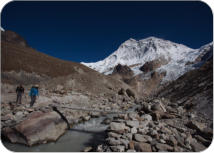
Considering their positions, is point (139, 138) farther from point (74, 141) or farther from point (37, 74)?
point (37, 74)

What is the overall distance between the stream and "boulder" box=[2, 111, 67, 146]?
27cm

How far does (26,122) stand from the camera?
7465 millimetres

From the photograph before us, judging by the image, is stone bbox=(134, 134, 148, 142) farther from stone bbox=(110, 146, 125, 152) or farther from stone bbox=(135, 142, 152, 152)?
stone bbox=(110, 146, 125, 152)

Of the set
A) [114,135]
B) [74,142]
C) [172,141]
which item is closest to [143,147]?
[172,141]

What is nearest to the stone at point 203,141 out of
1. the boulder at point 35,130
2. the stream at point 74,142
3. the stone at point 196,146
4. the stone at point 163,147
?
the stone at point 196,146

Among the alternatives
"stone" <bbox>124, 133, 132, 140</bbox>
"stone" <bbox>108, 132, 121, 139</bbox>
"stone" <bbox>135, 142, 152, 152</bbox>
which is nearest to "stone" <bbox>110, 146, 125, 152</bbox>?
"stone" <bbox>135, 142, 152, 152</bbox>

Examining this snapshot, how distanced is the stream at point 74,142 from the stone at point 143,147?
2368 millimetres

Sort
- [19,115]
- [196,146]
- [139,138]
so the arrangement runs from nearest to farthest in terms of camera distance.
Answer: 1. [196,146]
2. [139,138]
3. [19,115]

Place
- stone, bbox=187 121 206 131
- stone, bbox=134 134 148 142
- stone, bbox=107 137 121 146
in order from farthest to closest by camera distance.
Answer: stone, bbox=187 121 206 131
stone, bbox=134 134 148 142
stone, bbox=107 137 121 146

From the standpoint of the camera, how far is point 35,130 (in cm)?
735

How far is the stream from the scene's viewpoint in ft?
22.7

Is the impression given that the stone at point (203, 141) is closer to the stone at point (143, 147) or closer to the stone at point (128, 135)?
the stone at point (143, 147)

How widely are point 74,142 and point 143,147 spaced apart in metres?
4.03

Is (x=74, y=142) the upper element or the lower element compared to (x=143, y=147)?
lower
